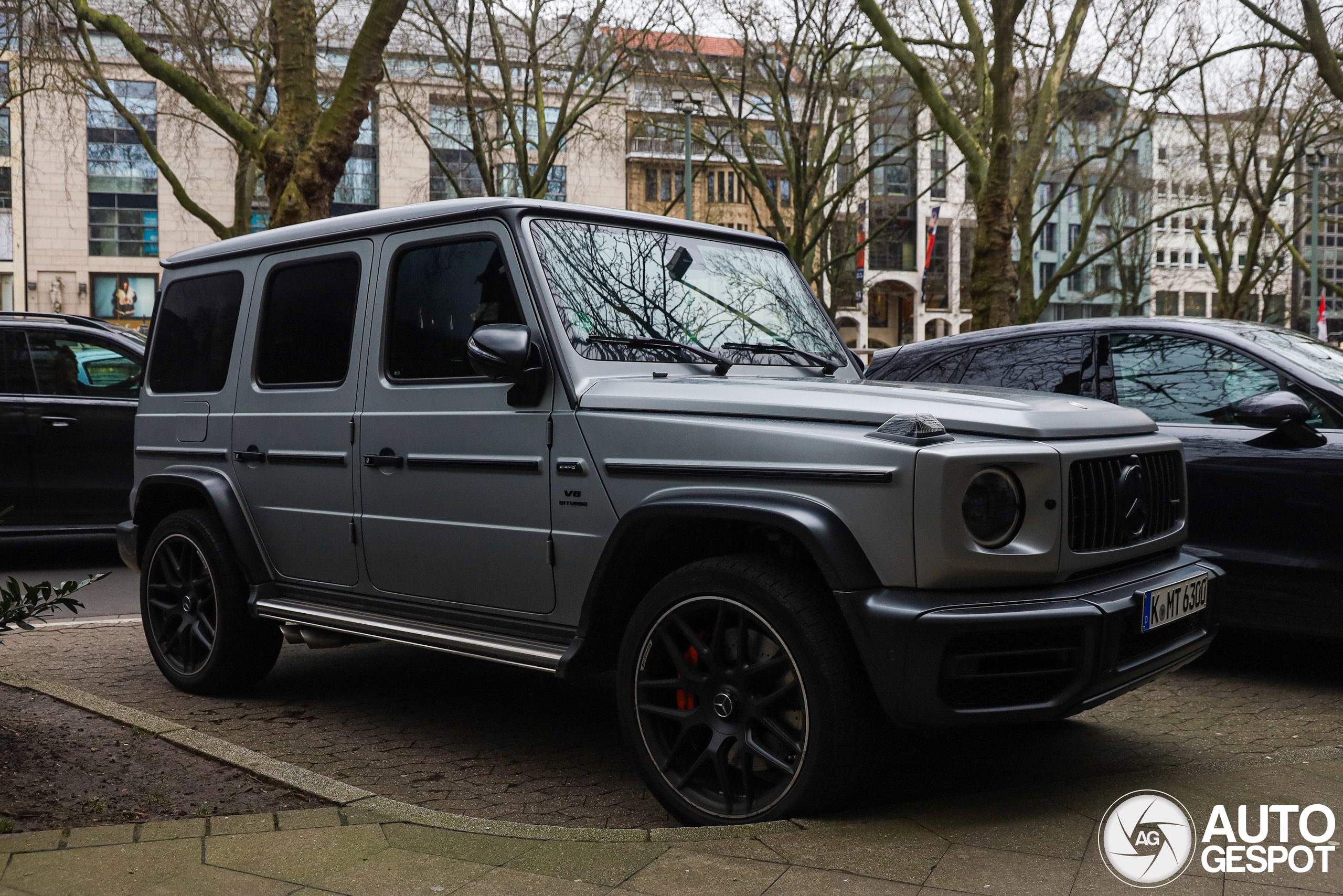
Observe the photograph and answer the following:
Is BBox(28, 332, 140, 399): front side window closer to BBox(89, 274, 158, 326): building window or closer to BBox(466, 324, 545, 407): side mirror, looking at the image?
BBox(466, 324, 545, 407): side mirror

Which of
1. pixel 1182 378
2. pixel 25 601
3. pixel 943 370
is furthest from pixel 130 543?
pixel 1182 378

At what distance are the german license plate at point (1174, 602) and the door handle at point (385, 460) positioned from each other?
2.64m

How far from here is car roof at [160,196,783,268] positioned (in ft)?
15.2

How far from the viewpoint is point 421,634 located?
4.67m

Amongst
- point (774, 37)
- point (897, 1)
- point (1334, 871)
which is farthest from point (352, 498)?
point (774, 37)

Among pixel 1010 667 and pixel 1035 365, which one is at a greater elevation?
pixel 1035 365

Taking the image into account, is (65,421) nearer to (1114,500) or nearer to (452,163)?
(1114,500)

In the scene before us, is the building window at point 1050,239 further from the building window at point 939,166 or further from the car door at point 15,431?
the car door at point 15,431

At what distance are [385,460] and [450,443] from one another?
40 cm

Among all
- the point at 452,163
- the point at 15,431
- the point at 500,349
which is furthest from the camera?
the point at 452,163

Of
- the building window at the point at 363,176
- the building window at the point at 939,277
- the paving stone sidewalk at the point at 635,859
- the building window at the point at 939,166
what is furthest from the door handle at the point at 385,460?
the building window at the point at 939,277

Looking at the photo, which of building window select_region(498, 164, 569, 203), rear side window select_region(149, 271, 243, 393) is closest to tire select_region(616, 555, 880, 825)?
rear side window select_region(149, 271, 243, 393)

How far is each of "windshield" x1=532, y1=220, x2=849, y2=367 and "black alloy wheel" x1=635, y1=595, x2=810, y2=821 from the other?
1.09 metres

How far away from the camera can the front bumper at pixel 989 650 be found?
130 inches
